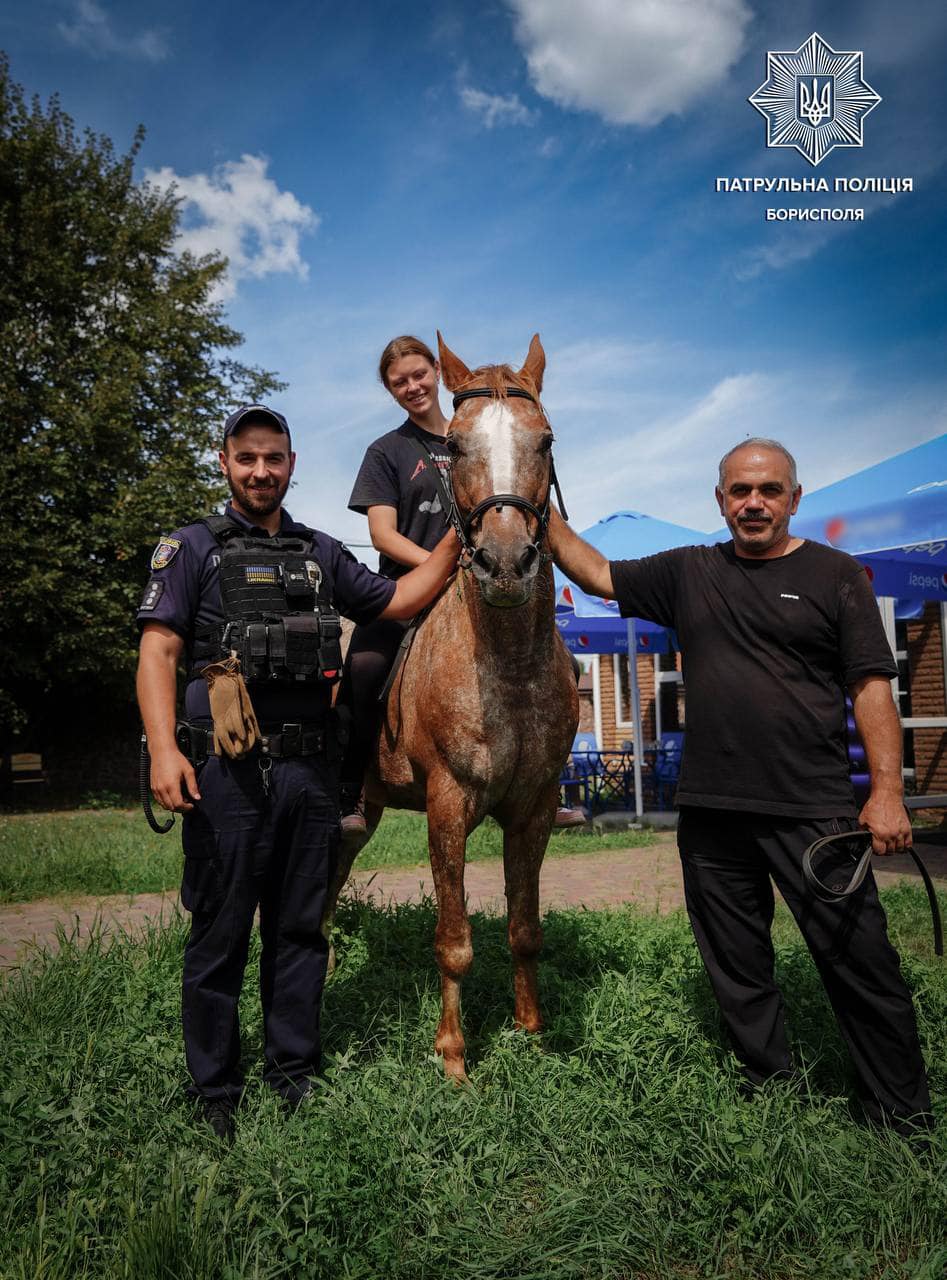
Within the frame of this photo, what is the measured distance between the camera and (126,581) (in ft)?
57.2

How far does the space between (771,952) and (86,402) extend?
57.9 ft

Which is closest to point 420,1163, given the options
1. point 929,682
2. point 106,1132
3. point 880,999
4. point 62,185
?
point 106,1132

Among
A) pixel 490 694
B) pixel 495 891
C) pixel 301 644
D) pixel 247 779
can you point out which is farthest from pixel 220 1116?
pixel 495 891

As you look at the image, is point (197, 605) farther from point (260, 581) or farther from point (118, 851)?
point (118, 851)

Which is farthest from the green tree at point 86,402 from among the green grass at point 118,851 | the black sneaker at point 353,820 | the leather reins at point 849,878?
the leather reins at point 849,878

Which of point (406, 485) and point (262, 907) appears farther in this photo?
point (406, 485)

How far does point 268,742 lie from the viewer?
3.22 meters

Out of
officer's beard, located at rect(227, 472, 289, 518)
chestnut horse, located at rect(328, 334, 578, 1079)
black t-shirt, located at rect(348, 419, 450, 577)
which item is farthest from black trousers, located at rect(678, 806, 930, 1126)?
officer's beard, located at rect(227, 472, 289, 518)

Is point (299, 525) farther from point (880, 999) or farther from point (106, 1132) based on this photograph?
point (880, 999)

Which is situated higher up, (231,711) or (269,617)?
(269,617)

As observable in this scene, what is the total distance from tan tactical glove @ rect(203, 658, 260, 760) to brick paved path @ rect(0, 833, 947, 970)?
3295 mm

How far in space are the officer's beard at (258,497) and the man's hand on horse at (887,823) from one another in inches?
96.2

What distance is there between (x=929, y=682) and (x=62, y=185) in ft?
64.7

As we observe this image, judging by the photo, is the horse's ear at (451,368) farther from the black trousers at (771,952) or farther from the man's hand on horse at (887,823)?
the man's hand on horse at (887,823)
